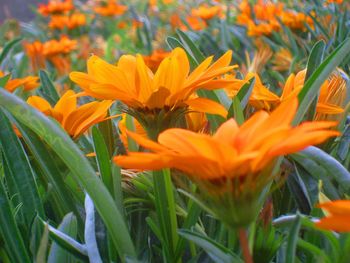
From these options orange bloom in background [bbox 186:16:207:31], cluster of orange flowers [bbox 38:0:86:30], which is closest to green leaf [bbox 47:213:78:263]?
orange bloom in background [bbox 186:16:207:31]

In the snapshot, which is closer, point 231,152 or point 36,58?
point 231,152

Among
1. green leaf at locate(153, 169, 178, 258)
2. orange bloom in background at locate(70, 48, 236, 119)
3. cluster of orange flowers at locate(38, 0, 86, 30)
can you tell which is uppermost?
orange bloom in background at locate(70, 48, 236, 119)

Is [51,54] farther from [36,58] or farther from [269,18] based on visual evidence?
[269,18]

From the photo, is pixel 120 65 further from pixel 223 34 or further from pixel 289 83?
pixel 223 34

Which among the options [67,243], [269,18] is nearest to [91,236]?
[67,243]

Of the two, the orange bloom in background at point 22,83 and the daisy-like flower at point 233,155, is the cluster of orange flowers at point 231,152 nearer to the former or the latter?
the daisy-like flower at point 233,155

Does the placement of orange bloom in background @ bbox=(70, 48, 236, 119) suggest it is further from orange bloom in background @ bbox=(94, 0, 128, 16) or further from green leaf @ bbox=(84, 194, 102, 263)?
orange bloom in background @ bbox=(94, 0, 128, 16)

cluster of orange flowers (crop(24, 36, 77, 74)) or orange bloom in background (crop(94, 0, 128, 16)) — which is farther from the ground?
cluster of orange flowers (crop(24, 36, 77, 74))
